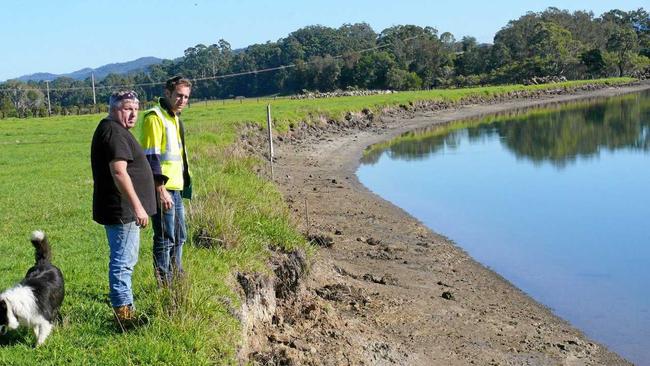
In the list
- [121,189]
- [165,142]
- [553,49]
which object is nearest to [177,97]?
[165,142]

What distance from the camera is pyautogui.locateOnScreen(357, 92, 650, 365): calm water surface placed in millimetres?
10852

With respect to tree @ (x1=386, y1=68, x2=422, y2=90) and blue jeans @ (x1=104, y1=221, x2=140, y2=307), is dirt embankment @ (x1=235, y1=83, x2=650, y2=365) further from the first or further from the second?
tree @ (x1=386, y1=68, x2=422, y2=90)

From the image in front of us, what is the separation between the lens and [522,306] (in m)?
10.2

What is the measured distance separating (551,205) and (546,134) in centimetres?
2124

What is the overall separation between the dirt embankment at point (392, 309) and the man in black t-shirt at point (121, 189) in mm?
1554

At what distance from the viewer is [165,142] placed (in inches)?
250

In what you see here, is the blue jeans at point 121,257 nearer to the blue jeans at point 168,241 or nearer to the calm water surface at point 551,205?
the blue jeans at point 168,241

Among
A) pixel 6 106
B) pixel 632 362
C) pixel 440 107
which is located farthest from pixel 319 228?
pixel 6 106

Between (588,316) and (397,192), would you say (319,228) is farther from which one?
(397,192)

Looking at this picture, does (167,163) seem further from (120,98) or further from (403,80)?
(403,80)

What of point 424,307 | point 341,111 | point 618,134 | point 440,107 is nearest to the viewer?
point 424,307

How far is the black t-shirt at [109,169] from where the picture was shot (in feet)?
17.5

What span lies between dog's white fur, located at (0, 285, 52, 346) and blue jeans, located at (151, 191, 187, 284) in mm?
1205

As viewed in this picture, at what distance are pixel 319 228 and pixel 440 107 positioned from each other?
43.8 metres
